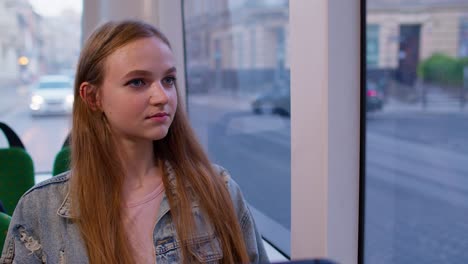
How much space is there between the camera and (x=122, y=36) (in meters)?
1.23

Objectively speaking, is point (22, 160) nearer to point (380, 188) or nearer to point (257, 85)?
point (257, 85)

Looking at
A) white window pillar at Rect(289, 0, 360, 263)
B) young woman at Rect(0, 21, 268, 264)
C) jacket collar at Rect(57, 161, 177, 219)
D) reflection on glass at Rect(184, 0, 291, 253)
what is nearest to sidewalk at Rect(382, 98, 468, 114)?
white window pillar at Rect(289, 0, 360, 263)

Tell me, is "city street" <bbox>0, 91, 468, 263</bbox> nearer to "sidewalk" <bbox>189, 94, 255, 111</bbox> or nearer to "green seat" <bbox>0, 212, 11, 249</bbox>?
"sidewalk" <bbox>189, 94, 255, 111</bbox>

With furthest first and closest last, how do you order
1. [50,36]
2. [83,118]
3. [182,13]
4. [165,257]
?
[50,36] < [182,13] < [83,118] < [165,257]

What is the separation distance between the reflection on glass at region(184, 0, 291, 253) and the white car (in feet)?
4.09

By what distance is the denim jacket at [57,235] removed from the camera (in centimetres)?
121

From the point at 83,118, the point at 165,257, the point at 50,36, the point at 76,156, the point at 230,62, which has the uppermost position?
the point at 50,36

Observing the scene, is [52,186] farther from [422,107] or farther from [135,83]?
[422,107]

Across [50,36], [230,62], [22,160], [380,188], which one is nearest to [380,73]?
[380,188]

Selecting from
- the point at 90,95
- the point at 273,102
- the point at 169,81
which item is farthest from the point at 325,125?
the point at 273,102

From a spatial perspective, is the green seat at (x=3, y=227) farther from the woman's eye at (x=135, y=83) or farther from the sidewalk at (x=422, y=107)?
the sidewalk at (x=422, y=107)

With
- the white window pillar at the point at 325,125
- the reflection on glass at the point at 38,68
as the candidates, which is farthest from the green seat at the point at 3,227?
the reflection on glass at the point at 38,68

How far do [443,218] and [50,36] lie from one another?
3.44 metres

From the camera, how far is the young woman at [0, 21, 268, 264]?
47.6 inches
